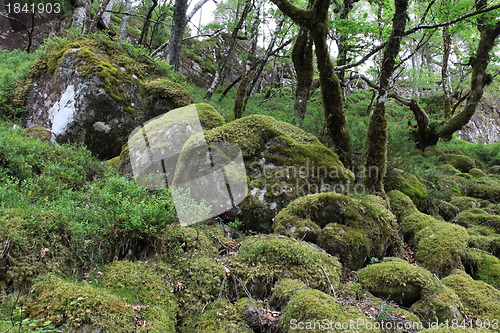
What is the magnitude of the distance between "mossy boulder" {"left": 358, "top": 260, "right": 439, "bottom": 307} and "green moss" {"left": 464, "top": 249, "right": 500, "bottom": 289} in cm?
174

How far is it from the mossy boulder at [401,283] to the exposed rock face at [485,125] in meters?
22.0

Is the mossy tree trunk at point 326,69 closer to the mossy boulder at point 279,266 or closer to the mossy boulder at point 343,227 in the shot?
the mossy boulder at point 343,227

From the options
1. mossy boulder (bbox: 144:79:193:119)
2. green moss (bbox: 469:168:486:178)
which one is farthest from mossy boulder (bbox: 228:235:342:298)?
green moss (bbox: 469:168:486:178)

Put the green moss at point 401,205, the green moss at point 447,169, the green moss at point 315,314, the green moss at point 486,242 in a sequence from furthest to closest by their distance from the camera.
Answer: the green moss at point 447,169 < the green moss at point 401,205 < the green moss at point 486,242 < the green moss at point 315,314

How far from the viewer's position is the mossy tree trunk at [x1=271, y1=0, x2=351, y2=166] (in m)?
6.99

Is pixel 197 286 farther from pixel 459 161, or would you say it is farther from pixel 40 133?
pixel 459 161

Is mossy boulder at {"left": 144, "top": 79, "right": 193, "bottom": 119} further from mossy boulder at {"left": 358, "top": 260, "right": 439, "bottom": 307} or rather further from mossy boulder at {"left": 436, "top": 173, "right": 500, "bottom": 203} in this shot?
mossy boulder at {"left": 436, "top": 173, "right": 500, "bottom": 203}

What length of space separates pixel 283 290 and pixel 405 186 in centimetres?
530

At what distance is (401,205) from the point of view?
243 inches

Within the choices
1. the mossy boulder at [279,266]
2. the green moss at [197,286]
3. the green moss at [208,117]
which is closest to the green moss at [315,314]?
the mossy boulder at [279,266]

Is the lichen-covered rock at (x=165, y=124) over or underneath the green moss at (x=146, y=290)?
over

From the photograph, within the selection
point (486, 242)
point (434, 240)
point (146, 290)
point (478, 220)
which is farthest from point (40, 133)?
point (478, 220)

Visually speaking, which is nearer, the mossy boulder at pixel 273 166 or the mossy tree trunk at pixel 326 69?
the mossy boulder at pixel 273 166

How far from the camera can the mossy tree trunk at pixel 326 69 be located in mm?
6992
